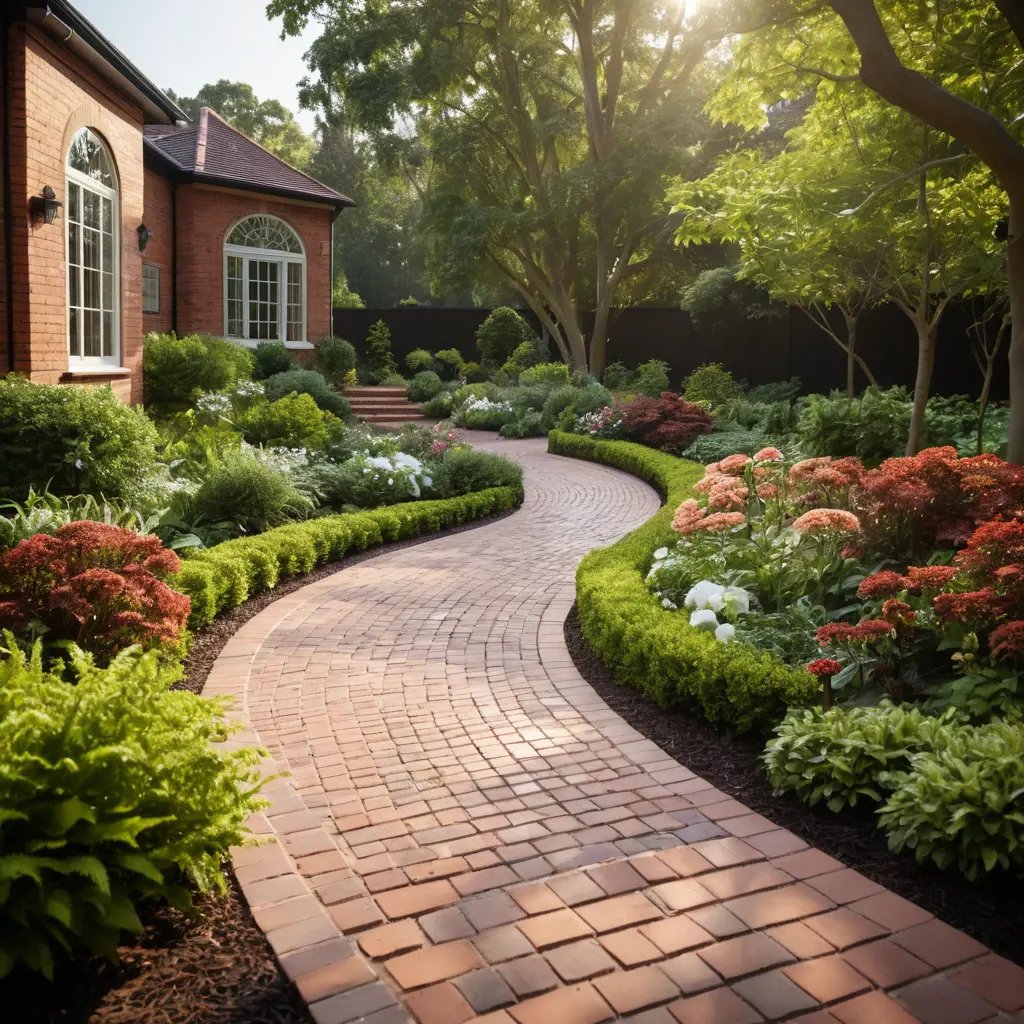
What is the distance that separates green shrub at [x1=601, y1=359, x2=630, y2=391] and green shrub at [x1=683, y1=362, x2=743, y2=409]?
7.37ft

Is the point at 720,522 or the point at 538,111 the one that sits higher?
the point at 538,111

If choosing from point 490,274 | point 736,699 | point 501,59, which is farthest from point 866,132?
point 490,274

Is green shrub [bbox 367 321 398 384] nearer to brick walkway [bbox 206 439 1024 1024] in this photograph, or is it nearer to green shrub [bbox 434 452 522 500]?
green shrub [bbox 434 452 522 500]

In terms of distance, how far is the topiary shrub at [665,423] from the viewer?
566 inches

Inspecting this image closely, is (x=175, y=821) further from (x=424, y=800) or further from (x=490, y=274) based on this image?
(x=490, y=274)

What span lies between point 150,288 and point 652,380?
10.6 metres

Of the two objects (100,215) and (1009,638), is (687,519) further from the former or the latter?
(100,215)

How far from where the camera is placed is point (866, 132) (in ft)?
29.9

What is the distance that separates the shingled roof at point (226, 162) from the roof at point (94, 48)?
5480 mm

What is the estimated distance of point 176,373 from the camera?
13398 millimetres

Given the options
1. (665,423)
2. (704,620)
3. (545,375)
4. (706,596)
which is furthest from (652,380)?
(704,620)

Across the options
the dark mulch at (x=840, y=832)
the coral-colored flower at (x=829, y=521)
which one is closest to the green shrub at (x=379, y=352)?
the coral-colored flower at (x=829, y=521)

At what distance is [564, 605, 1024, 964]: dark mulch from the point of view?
2.88 metres

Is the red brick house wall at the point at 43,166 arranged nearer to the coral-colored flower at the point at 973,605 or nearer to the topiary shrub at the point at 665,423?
the coral-colored flower at the point at 973,605
